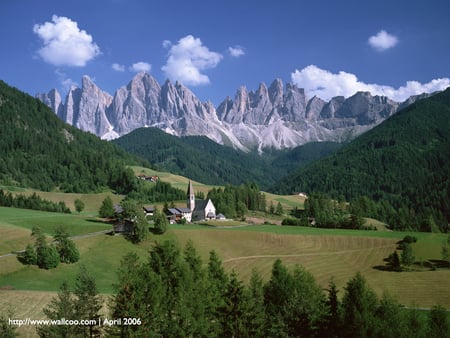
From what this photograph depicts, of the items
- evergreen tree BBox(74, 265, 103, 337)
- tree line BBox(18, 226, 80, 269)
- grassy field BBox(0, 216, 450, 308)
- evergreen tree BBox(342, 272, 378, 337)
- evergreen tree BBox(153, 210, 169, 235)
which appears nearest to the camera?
evergreen tree BBox(74, 265, 103, 337)

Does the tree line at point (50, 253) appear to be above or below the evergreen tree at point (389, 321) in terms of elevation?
Result: above

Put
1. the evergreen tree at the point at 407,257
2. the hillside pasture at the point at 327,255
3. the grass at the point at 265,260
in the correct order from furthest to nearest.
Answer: the evergreen tree at the point at 407,257, the hillside pasture at the point at 327,255, the grass at the point at 265,260

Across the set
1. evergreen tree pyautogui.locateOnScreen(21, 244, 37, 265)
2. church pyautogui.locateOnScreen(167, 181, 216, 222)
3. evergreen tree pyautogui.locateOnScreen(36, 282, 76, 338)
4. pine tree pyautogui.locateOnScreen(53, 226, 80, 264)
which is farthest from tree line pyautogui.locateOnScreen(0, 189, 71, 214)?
evergreen tree pyautogui.locateOnScreen(36, 282, 76, 338)

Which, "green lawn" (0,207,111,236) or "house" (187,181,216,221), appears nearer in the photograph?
"green lawn" (0,207,111,236)

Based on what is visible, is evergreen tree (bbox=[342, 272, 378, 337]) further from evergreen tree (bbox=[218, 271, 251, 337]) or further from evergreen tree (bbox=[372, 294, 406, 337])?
evergreen tree (bbox=[218, 271, 251, 337])

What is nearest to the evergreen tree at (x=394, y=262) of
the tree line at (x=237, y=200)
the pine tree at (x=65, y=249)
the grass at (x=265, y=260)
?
the grass at (x=265, y=260)

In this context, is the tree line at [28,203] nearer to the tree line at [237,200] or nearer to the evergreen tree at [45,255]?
the tree line at [237,200]

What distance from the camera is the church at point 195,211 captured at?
138 metres

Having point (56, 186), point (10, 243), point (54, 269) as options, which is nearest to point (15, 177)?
point (56, 186)

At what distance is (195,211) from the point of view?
145m

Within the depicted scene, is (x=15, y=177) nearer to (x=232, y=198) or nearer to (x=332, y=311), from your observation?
(x=232, y=198)

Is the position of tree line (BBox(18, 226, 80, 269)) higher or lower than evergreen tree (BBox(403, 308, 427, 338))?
higher

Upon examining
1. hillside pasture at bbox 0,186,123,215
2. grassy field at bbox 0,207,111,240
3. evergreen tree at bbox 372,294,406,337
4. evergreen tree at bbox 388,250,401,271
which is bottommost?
evergreen tree at bbox 388,250,401,271

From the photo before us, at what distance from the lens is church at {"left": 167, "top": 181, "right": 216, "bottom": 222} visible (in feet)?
452
